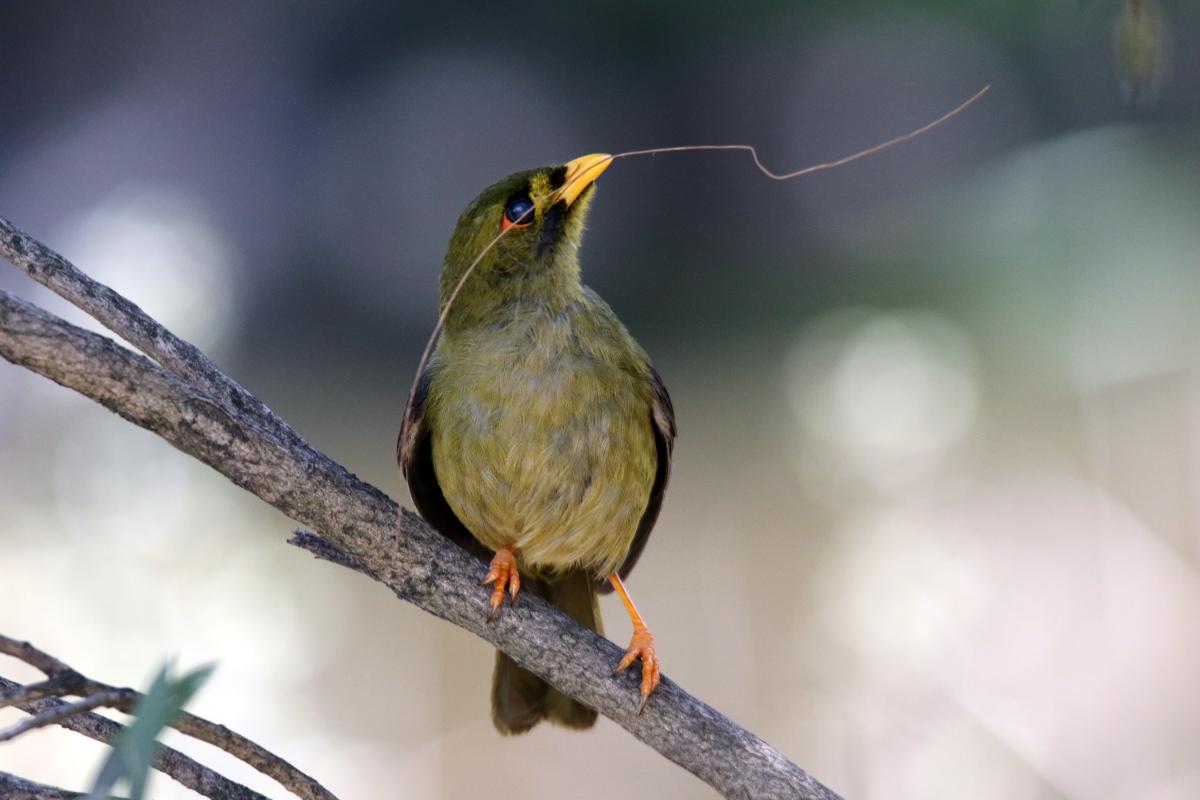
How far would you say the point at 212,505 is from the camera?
16.0ft

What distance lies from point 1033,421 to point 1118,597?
38.4 inches

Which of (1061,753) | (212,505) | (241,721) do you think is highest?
(1061,753)

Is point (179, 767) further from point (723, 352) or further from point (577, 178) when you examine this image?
point (723, 352)

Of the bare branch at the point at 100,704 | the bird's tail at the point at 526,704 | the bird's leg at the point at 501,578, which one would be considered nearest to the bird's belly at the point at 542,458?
the bird's leg at the point at 501,578

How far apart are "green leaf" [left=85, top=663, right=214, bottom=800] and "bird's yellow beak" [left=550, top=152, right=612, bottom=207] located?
1.73 meters

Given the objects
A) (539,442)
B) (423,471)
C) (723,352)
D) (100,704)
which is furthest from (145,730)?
(723,352)

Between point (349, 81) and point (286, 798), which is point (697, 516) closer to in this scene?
point (286, 798)

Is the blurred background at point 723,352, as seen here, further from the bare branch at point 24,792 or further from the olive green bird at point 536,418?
the bare branch at point 24,792

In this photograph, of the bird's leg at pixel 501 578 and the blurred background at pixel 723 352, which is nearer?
the bird's leg at pixel 501 578

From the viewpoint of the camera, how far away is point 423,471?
2627mm

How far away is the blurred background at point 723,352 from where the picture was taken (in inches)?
188

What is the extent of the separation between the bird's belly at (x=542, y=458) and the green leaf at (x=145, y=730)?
1.34m

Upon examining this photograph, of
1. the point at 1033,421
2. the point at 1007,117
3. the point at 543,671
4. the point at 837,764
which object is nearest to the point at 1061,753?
the point at 837,764

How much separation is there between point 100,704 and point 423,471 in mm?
1485
